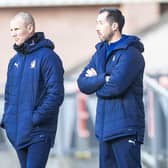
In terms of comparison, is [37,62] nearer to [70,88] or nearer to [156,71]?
[70,88]

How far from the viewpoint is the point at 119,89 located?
6.21m

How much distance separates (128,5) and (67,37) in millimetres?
1210

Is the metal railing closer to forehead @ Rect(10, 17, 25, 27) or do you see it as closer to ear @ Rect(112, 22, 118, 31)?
ear @ Rect(112, 22, 118, 31)

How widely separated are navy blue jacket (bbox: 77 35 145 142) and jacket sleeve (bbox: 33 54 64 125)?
0.78ft

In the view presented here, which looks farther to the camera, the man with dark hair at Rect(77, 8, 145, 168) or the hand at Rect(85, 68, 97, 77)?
the hand at Rect(85, 68, 97, 77)

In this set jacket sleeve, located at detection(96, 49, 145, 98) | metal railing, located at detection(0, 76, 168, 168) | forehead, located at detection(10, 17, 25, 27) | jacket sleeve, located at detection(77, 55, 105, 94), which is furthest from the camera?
metal railing, located at detection(0, 76, 168, 168)

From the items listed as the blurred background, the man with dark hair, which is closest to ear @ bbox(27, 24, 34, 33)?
the man with dark hair

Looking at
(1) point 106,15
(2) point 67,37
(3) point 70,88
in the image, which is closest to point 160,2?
(2) point 67,37

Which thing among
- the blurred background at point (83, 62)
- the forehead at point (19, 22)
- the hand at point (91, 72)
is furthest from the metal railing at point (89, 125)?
the forehead at point (19, 22)

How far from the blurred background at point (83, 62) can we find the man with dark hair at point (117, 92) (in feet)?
10.4

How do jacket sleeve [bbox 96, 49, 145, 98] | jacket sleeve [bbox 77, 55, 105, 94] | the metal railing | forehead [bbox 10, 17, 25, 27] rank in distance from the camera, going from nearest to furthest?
jacket sleeve [bbox 96, 49, 145, 98] → jacket sleeve [bbox 77, 55, 105, 94] → forehead [bbox 10, 17, 25, 27] → the metal railing

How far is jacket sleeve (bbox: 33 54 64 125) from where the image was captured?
6375 millimetres

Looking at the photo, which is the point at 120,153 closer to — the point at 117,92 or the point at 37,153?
A: the point at 117,92

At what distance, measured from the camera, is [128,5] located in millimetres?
13891
